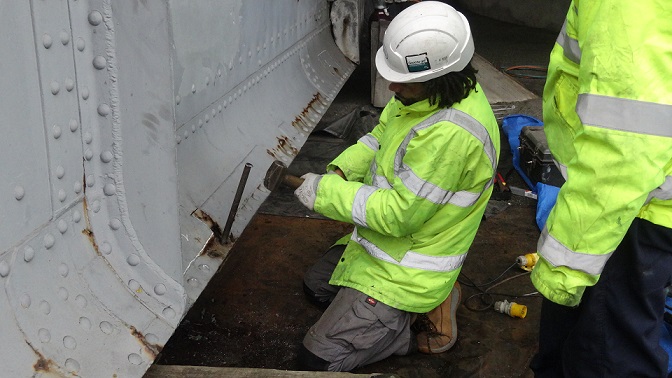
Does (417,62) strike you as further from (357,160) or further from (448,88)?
(357,160)

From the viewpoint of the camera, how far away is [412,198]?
260cm

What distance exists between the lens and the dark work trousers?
2.13m

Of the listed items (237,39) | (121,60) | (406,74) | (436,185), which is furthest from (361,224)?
(121,60)

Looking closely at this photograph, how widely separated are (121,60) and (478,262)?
2.69m

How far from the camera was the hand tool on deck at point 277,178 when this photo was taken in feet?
9.02

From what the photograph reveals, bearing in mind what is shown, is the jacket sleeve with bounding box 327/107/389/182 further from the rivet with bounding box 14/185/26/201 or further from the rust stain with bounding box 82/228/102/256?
the rivet with bounding box 14/185/26/201

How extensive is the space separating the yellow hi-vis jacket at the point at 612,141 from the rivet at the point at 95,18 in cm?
134

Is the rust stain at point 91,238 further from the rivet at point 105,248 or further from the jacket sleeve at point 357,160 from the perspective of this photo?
the jacket sleeve at point 357,160

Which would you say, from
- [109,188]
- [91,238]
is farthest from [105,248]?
[109,188]

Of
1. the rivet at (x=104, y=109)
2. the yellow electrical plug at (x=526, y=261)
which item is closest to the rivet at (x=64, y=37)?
the rivet at (x=104, y=109)

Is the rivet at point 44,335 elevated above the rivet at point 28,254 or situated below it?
below

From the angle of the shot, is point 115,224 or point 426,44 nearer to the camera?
point 115,224

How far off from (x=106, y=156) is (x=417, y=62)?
131 centimetres

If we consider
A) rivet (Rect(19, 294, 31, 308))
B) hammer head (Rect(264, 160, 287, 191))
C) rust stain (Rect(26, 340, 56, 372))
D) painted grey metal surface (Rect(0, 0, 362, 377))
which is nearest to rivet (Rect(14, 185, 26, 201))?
painted grey metal surface (Rect(0, 0, 362, 377))
